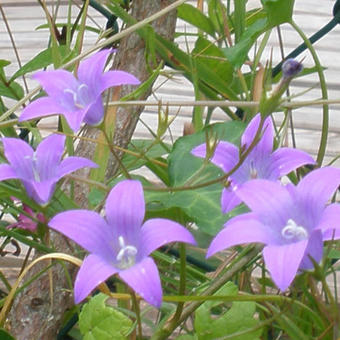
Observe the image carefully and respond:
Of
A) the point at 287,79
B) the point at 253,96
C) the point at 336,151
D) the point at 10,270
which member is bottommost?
the point at 336,151

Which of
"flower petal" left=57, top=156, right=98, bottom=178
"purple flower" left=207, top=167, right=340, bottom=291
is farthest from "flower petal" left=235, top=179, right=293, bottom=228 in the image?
"flower petal" left=57, top=156, right=98, bottom=178

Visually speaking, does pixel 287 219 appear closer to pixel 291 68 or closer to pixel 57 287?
pixel 291 68

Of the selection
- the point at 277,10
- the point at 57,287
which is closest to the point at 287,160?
the point at 277,10

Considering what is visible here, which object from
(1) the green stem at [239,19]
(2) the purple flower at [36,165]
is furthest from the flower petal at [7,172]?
(1) the green stem at [239,19]

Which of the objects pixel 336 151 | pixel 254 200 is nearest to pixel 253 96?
pixel 254 200

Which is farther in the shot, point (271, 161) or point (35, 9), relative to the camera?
point (35, 9)

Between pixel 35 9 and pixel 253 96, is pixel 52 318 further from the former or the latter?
pixel 35 9
